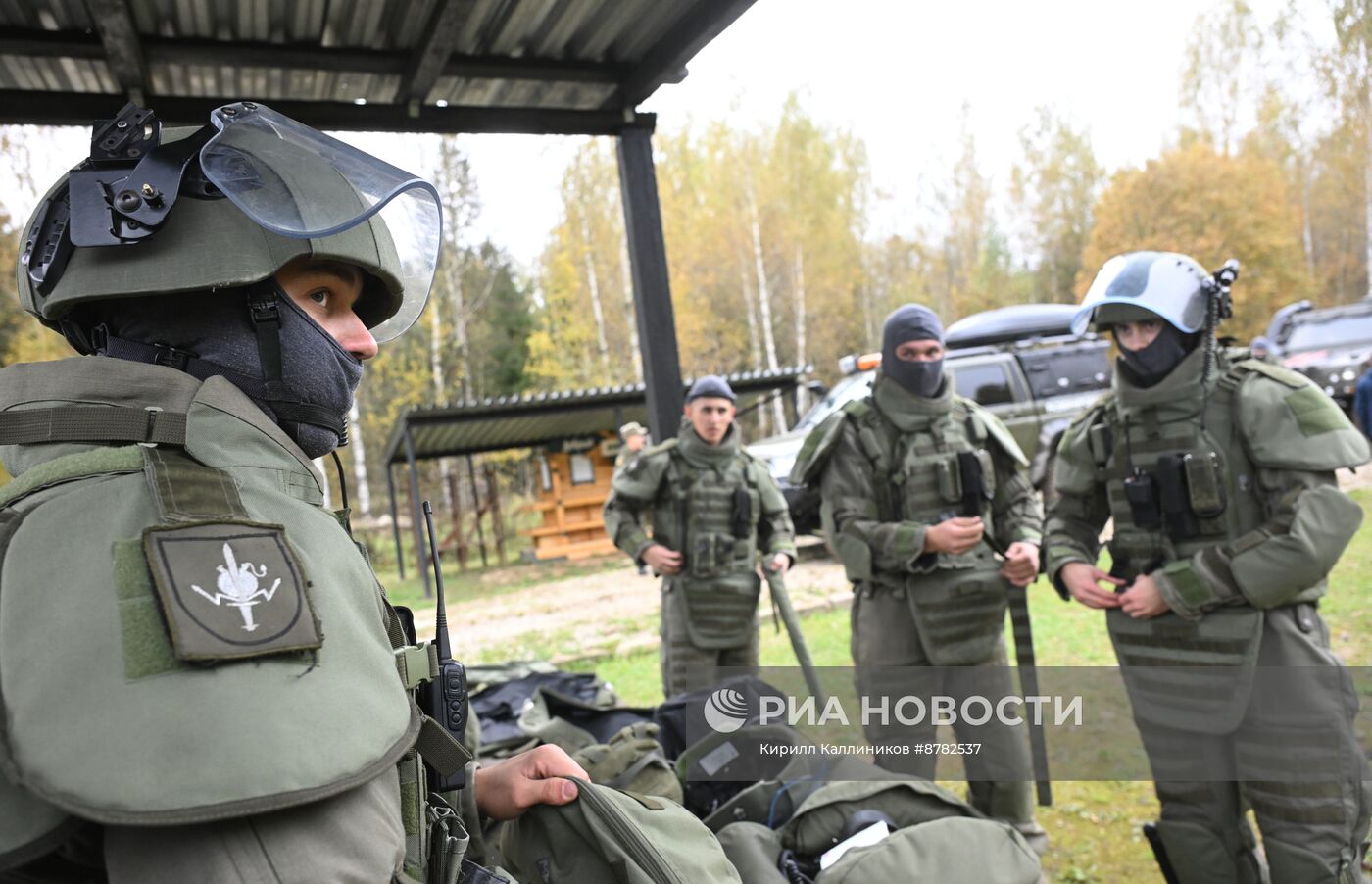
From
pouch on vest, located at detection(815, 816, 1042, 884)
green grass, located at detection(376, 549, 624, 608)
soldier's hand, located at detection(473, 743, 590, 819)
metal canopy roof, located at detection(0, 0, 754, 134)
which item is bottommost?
green grass, located at detection(376, 549, 624, 608)

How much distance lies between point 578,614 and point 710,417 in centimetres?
541

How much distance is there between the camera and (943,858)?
2.13m

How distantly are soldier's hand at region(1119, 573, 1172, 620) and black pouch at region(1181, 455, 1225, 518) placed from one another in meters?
0.30

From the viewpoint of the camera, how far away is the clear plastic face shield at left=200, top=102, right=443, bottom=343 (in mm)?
1231

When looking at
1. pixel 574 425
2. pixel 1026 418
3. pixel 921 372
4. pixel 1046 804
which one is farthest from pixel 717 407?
pixel 574 425

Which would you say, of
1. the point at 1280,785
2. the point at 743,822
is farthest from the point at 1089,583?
the point at 743,822

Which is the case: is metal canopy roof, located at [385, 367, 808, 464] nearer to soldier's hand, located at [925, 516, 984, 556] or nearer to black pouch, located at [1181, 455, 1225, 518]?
soldier's hand, located at [925, 516, 984, 556]

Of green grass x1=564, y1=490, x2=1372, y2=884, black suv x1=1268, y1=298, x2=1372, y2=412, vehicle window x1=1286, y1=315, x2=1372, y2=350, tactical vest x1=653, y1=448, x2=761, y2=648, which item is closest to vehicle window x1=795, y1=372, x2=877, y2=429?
green grass x1=564, y1=490, x2=1372, y2=884

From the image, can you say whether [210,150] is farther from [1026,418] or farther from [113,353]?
[1026,418]

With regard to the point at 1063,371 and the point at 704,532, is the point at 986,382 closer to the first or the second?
the point at 1063,371

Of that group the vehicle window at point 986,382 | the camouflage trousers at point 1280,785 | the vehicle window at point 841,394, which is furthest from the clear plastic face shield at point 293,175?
the vehicle window at point 986,382

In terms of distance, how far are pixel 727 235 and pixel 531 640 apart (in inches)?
802

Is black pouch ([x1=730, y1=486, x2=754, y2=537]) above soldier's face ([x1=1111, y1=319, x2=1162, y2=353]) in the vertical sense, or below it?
below

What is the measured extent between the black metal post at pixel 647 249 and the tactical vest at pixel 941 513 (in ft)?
3.19
